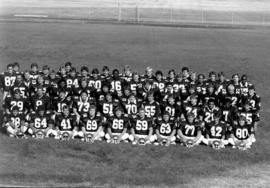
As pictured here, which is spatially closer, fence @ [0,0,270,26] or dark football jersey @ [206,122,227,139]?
dark football jersey @ [206,122,227,139]

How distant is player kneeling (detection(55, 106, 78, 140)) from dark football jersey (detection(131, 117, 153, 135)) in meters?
1.62

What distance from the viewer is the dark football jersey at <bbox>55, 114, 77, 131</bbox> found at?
1482 centimetres

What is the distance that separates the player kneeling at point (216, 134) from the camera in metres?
14.7

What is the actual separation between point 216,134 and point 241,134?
2.32 feet

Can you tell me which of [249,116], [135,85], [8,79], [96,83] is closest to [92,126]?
[96,83]

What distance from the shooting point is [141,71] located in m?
24.8

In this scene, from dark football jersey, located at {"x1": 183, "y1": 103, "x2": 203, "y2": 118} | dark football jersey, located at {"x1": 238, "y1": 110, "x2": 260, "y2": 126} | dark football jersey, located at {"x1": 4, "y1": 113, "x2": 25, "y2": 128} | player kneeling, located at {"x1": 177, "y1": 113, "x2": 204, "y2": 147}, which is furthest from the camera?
dark football jersey, located at {"x1": 183, "y1": 103, "x2": 203, "y2": 118}

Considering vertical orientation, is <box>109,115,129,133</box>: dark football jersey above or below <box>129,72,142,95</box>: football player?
below

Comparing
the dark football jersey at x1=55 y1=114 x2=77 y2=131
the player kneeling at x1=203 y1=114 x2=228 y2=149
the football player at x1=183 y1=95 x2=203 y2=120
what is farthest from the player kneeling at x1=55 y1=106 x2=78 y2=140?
the player kneeling at x1=203 y1=114 x2=228 y2=149

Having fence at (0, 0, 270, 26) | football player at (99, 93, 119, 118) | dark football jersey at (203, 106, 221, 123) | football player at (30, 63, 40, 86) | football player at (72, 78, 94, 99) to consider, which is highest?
fence at (0, 0, 270, 26)

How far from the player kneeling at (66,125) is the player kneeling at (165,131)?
7.58ft

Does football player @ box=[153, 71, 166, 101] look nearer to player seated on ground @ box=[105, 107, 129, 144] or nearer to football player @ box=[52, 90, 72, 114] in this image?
player seated on ground @ box=[105, 107, 129, 144]

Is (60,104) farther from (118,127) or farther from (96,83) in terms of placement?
(118,127)


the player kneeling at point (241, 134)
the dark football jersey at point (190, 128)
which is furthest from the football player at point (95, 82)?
the player kneeling at point (241, 134)
